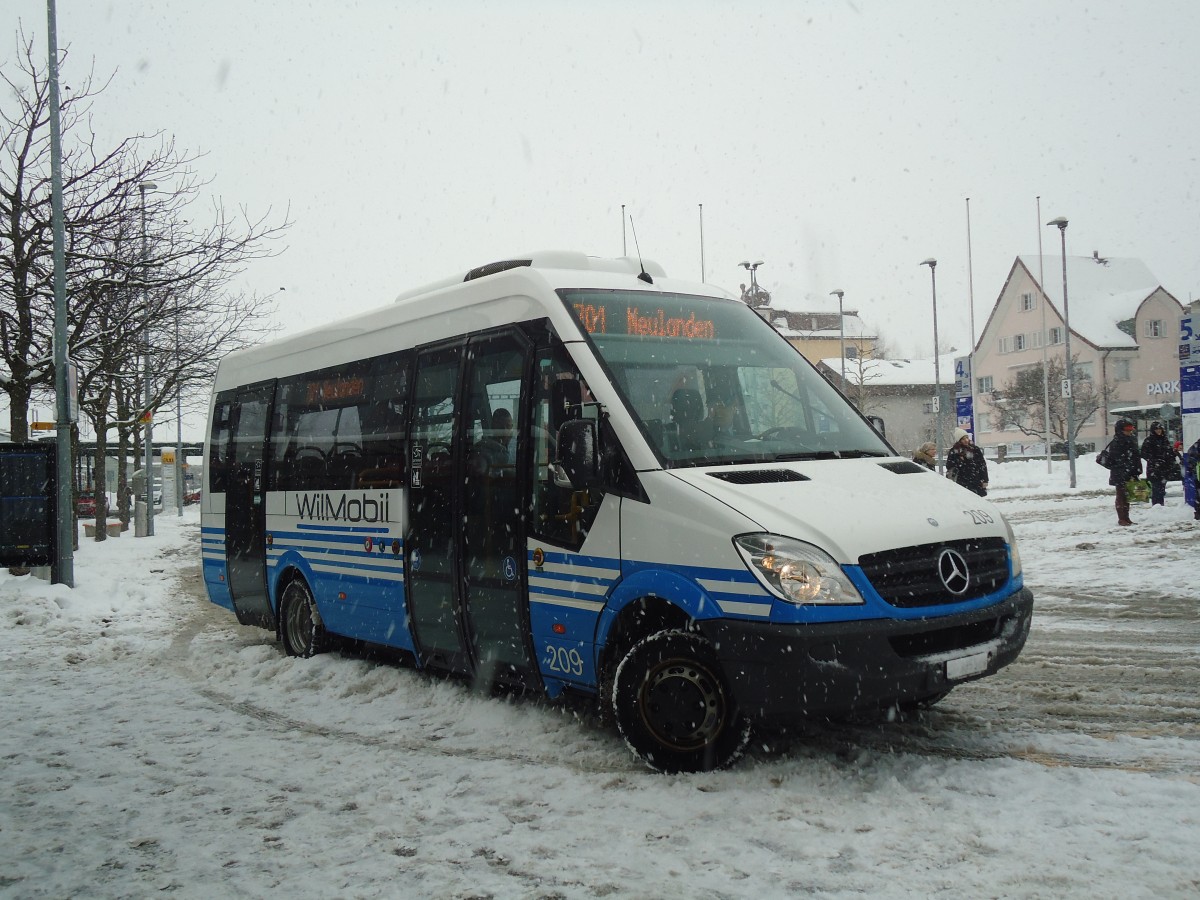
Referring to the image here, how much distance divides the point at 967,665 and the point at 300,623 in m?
6.10

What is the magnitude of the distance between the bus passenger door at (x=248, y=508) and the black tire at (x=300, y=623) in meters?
0.33

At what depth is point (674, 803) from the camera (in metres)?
4.96

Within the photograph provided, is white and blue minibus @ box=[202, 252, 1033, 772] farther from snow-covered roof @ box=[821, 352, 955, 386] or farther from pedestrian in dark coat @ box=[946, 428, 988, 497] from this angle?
snow-covered roof @ box=[821, 352, 955, 386]

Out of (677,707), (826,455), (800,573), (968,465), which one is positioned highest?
(826,455)

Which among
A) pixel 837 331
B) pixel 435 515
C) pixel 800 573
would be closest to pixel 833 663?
pixel 800 573

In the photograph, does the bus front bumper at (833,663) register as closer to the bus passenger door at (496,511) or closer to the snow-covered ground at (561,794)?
the snow-covered ground at (561,794)

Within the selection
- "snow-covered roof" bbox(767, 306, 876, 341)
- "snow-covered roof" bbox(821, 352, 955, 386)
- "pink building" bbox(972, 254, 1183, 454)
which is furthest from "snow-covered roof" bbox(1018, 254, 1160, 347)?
"snow-covered roof" bbox(767, 306, 876, 341)

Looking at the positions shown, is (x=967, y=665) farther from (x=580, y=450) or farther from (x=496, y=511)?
(x=496, y=511)

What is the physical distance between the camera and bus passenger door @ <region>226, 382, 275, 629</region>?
10055 millimetres

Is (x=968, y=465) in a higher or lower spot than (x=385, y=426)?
lower

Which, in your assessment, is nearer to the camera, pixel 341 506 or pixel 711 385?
pixel 711 385

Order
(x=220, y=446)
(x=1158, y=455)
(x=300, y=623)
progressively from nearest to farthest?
(x=300, y=623), (x=220, y=446), (x=1158, y=455)

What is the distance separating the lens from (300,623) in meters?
9.40

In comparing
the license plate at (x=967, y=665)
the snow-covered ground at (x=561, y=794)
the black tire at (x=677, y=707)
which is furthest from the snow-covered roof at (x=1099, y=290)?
the black tire at (x=677, y=707)
